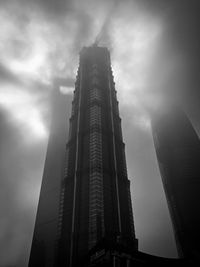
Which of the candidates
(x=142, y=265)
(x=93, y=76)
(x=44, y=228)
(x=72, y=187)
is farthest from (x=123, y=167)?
(x=44, y=228)

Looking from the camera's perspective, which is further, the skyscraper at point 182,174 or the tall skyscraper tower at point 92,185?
the skyscraper at point 182,174

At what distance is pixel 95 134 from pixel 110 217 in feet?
67.1

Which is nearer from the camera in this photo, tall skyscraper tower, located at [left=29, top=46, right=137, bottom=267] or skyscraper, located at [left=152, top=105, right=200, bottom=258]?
tall skyscraper tower, located at [left=29, top=46, right=137, bottom=267]

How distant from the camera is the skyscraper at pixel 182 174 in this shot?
107 metres

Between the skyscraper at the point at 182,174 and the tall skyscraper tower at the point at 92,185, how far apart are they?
59.6 m

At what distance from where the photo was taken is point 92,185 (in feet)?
153

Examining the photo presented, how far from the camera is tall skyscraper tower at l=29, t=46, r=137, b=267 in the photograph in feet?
133

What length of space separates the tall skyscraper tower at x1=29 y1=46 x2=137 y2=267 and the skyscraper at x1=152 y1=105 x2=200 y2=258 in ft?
195

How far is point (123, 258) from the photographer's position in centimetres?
2870

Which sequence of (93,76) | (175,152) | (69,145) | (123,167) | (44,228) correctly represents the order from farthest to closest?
1. (175,152)
2. (44,228)
3. (93,76)
4. (69,145)
5. (123,167)

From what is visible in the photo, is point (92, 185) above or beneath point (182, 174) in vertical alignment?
beneath

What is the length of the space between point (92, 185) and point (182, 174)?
297ft

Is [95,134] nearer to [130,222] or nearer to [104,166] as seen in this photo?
[104,166]

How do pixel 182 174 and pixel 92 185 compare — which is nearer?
pixel 92 185
